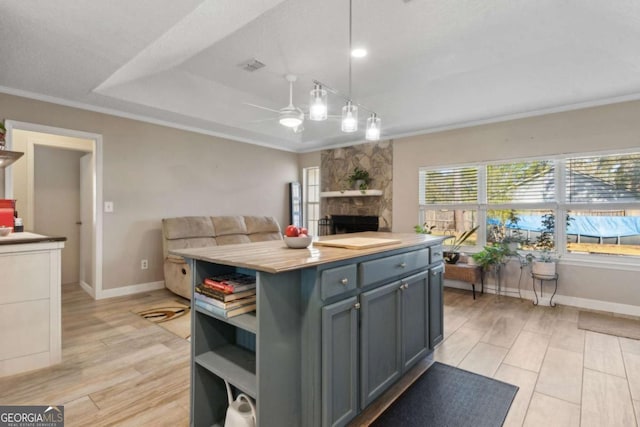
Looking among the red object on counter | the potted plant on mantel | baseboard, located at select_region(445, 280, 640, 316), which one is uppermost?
the potted plant on mantel

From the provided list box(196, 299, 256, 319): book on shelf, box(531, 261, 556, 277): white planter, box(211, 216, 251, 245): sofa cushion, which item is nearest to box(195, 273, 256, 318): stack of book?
box(196, 299, 256, 319): book on shelf

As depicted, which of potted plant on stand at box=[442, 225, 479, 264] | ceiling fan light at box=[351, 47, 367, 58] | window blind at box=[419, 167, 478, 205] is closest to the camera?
ceiling fan light at box=[351, 47, 367, 58]

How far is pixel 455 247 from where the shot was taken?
4.71m

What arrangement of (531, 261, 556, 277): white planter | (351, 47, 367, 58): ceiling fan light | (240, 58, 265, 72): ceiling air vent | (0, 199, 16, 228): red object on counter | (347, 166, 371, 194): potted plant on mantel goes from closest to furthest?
1. (0, 199, 16, 228): red object on counter
2. (351, 47, 367, 58): ceiling fan light
3. (240, 58, 265, 72): ceiling air vent
4. (531, 261, 556, 277): white planter
5. (347, 166, 371, 194): potted plant on mantel

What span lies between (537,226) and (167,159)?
525cm

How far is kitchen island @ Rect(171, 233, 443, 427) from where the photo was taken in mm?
1379

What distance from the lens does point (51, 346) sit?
2.36 m

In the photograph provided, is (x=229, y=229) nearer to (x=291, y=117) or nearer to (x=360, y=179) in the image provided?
(x=360, y=179)

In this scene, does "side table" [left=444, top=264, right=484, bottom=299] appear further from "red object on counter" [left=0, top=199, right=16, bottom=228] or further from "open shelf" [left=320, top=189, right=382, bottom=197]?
"red object on counter" [left=0, top=199, right=16, bottom=228]

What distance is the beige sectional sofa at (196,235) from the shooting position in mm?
3987

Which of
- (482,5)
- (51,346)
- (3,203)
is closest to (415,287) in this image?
(482,5)

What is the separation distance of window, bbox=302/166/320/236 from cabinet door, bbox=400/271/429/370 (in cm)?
444

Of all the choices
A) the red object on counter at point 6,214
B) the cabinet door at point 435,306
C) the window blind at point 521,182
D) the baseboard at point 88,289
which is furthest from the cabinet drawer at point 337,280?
the baseboard at point 88,289

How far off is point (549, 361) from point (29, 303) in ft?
13.0
